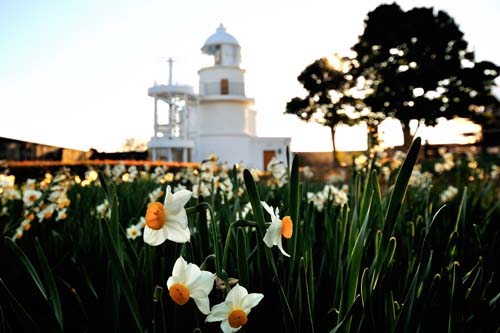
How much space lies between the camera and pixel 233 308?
0.58 meters

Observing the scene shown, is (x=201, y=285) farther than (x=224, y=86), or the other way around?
(x=224, y=86)

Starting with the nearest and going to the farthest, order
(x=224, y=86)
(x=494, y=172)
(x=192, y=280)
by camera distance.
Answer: (x=192, y=280)
(x=494, y=172)
(x=224, y=86)

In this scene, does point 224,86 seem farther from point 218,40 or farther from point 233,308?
point 233,308

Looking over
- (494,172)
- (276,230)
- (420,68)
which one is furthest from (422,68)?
(276,230)

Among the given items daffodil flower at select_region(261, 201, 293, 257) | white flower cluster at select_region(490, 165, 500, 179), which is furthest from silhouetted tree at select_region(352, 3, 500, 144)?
daffodil flower at select_region(261, 201, 293, 257)

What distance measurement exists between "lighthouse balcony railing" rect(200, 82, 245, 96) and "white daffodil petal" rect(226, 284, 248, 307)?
27.6 meters

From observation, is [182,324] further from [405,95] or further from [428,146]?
[428,146]

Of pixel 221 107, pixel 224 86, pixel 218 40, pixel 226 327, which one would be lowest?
pixel 226 327

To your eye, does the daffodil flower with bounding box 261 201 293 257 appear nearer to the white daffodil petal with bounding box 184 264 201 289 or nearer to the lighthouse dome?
the white daffodil petal with bounding box 184 264 201 289

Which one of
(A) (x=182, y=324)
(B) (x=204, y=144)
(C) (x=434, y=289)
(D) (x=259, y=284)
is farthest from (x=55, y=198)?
(B) (x=204, y=144)

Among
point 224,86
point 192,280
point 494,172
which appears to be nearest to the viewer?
point 192,280

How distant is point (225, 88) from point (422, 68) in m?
11.6

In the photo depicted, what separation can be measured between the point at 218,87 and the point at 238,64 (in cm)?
188

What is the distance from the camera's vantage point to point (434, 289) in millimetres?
815
